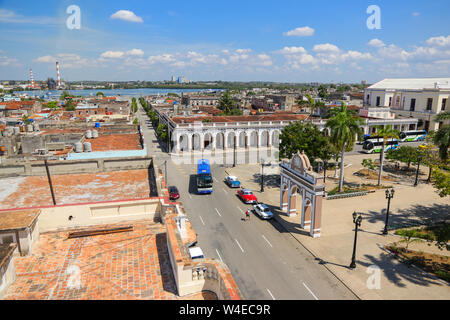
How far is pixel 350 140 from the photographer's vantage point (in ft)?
107

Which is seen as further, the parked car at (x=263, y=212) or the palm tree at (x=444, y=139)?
the parked car at (x=263, y=212)

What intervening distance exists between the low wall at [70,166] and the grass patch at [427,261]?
754 inches

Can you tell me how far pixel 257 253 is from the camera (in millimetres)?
22625

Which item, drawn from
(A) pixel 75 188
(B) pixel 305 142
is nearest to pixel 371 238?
(B) pixel 305 142

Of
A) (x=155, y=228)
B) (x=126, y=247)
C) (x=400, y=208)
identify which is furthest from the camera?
(x=400, y=208)

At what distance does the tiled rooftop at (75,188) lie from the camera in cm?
1543

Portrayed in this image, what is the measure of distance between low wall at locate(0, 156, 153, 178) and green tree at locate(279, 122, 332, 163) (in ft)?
67.4

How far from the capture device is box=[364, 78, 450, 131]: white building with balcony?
6731cm

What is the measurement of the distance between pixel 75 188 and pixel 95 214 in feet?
16.5

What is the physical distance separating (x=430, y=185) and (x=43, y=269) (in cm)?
4194

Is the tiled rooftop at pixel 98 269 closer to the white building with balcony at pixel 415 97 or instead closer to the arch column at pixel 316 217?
the arch column at pixel 316 217

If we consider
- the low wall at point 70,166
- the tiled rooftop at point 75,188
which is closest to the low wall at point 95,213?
the tiled rooftop at point 75,188

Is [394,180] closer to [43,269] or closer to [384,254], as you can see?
[384,254]
